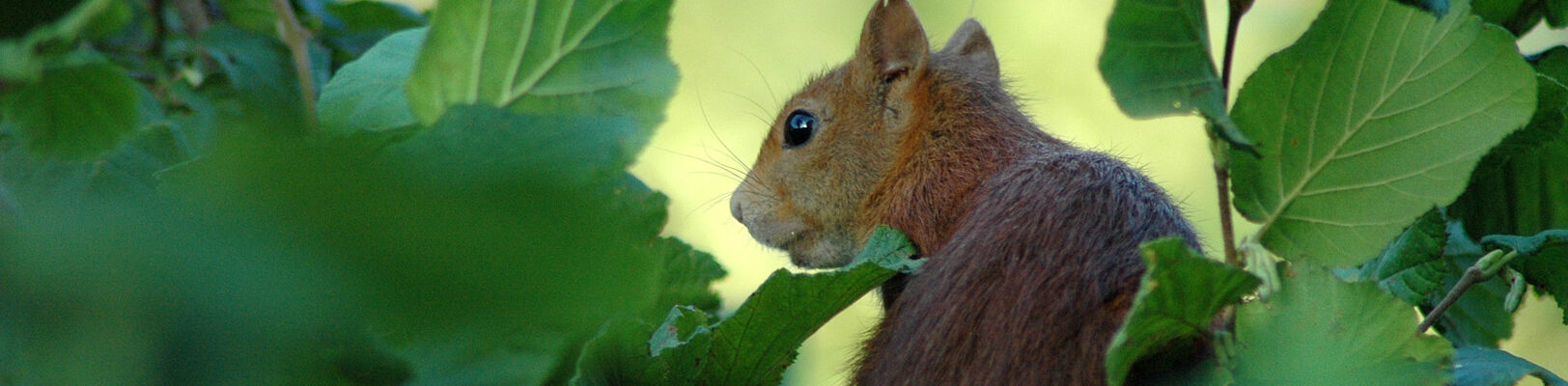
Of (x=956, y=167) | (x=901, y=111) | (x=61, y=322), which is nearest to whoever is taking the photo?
(x=61, y=322)

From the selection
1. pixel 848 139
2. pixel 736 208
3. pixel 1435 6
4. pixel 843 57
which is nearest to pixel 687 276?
pixel 1435 6

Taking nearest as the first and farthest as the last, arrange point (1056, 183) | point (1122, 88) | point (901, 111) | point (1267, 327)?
1. point (1267, 327)
2. point (1122, 88)
3. point (1056, 183)
4. point (901, 111)

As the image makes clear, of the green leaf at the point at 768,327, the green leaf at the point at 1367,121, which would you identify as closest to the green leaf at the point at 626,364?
the green leaf at the point at 768,327

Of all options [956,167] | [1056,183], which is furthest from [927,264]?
[956,167]

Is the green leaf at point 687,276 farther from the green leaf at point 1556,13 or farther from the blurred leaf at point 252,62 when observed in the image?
the green leaf at point 1556,13

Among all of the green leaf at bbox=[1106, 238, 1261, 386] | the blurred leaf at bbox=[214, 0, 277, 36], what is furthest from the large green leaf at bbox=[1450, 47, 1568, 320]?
the blurred leaf at bbox=[214, 0, 277, 36]

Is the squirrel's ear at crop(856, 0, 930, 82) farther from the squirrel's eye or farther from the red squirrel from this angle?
the squirrel's eye

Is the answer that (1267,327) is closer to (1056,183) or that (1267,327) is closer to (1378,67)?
(1378,67)
